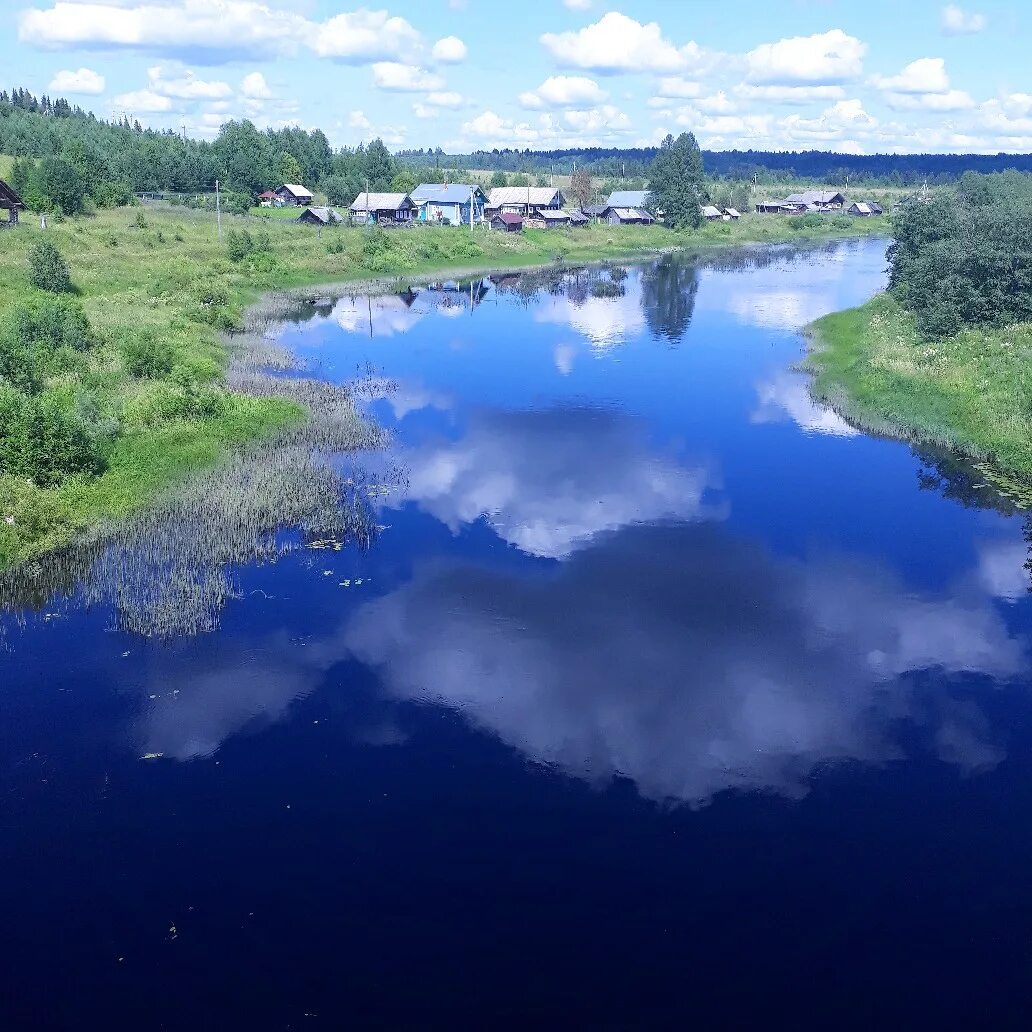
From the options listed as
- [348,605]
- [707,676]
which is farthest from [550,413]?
[707,676]

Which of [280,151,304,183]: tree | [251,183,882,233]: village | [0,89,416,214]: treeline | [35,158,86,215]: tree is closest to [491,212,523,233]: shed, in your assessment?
[251,183,882,233]: village

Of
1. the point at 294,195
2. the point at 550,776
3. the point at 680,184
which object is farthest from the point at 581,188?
the point at 550,776

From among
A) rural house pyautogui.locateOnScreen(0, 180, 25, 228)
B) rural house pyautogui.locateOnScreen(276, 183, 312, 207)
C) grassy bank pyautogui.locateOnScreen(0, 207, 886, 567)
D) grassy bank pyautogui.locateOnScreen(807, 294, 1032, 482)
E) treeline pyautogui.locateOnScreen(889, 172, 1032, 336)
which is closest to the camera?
grassy bank pyautogui.locateOnScreen(0, 207, 886, 567)

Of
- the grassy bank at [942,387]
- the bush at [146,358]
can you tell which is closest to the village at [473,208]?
the bush at [146,358]

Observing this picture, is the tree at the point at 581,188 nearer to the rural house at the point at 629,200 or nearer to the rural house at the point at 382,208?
the rural house at the point at 629,200

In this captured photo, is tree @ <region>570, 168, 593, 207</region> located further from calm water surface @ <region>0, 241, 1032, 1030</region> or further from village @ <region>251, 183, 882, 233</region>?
calm water surface @ <region>0, 241, 1032, 1030</region>

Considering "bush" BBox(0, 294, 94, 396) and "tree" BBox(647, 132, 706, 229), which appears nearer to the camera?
A: "bush" BBox(0, 294, 94, 396)

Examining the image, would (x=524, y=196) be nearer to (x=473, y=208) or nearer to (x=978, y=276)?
(x=473, y=208)
